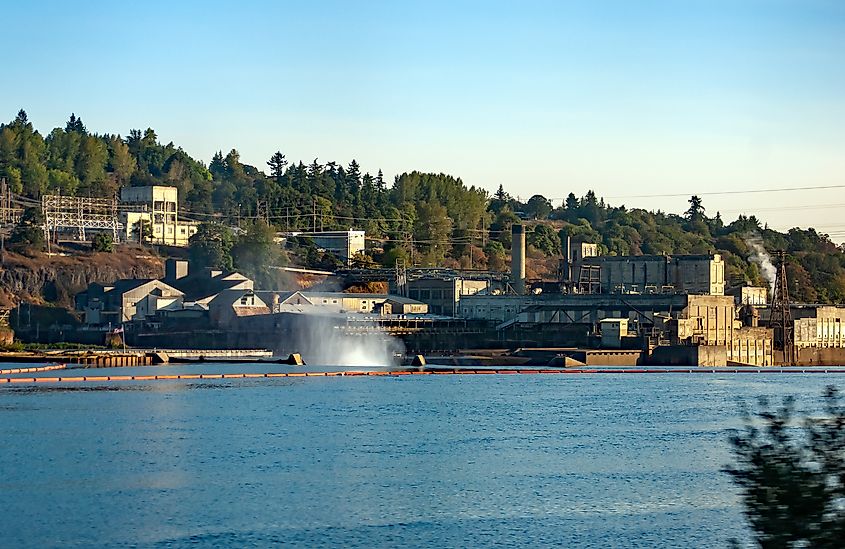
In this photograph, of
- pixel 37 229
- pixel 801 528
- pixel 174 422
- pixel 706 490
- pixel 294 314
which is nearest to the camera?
pixel 801 528

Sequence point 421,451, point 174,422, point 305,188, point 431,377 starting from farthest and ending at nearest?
point 305,188, point 431,377, point 174,422, point 421,451

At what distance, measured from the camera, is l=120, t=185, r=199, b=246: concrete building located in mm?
151500

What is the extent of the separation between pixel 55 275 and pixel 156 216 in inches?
1102

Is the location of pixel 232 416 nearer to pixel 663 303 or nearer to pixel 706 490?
pixel 706 490

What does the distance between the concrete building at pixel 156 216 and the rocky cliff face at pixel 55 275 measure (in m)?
15.3

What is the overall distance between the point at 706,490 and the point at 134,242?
11947cm

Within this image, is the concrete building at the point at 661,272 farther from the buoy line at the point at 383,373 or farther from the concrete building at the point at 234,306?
the concrete building at the point at 234,306

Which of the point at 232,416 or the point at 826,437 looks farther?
the point at 232,416

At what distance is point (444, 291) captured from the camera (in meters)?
123

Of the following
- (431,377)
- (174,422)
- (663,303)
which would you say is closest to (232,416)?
(174,422)

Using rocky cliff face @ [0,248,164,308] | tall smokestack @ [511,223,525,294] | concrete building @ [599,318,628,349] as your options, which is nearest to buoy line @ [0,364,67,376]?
rocky cliff face @ [0,248,164,308]

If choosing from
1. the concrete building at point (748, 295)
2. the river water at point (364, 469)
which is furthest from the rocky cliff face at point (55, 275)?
the concrete building at point (748, 295)

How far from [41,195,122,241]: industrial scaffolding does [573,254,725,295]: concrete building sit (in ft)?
178

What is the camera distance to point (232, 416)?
55.3 metres
